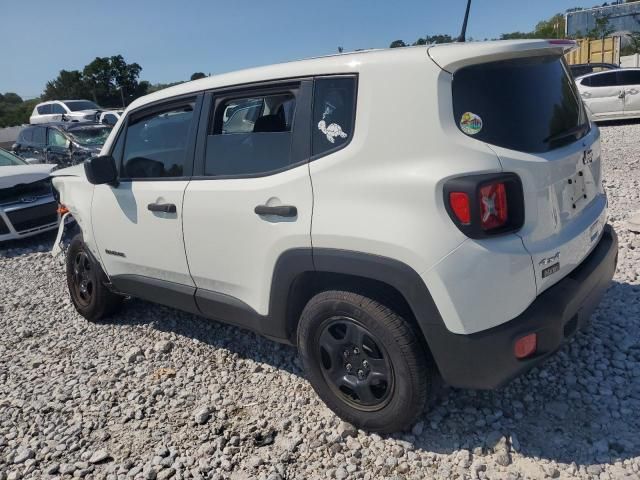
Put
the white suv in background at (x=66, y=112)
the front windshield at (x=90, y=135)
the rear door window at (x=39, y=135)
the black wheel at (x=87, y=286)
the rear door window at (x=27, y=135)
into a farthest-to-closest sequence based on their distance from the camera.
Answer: the white suv in background at (x=66, y=112) → the rear door window at (x=27, y=135) → the rear door window at (x=39, y=135) → the front windshield at (x=90, y=135) → the black wheel at (x=87, y=286)

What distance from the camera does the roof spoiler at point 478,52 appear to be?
2227mm

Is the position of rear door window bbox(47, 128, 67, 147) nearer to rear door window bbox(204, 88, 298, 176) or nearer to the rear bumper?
rear door window bbox(204, 88, 298, 176)

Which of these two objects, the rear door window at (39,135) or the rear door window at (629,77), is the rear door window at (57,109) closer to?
the rear door window at (39,135)

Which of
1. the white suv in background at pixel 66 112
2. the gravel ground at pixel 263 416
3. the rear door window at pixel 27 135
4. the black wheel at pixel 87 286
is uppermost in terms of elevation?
the white suv in background at pixel 66 112

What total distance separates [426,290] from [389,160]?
0.60 metres

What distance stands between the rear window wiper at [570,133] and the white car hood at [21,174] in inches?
274

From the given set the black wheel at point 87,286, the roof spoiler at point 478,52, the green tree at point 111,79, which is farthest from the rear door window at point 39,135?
the green tree at point 111,79

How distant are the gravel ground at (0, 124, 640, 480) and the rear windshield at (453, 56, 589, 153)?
4.56 ft

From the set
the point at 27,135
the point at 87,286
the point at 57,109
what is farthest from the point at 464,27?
the point at 57,109

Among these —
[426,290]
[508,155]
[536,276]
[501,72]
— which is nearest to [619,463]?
[536,276]

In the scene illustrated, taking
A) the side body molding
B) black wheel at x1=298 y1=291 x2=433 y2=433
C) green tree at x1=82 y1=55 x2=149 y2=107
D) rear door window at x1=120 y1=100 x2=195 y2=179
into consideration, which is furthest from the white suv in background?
green tree at x1=82 y1=55 x2=149 y2=107

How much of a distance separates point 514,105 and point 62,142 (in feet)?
37.6

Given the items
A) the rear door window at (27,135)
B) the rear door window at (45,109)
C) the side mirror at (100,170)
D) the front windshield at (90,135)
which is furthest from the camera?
the rear door window at (45,109)

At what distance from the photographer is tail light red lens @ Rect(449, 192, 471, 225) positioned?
2109mm
